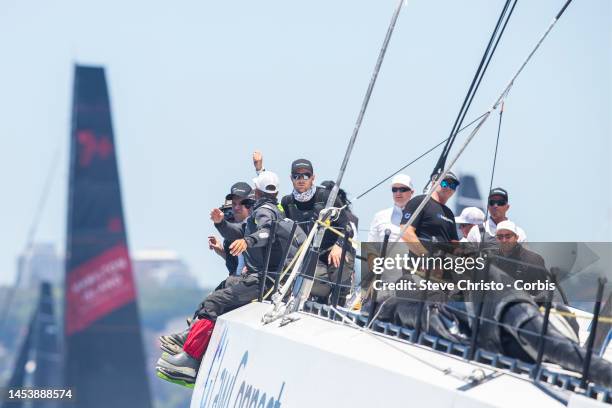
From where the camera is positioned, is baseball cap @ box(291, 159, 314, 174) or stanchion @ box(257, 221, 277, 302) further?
baseball cap @ box(291, 159, 314, 174)

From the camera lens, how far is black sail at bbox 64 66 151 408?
45312 millimetres

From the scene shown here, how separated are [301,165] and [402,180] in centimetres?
96

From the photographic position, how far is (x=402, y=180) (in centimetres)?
972

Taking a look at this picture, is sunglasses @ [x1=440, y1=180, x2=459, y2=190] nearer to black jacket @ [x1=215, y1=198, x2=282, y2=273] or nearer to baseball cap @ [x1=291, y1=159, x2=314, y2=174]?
black jacket @ [x1=215, y1=198, x2=282, y2=273]

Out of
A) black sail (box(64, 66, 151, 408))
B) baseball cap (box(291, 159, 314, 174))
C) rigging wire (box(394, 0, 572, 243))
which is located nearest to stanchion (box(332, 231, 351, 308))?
rigging wire (box(394, 0, 572, 243))

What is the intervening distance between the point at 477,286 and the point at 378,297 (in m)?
1.00

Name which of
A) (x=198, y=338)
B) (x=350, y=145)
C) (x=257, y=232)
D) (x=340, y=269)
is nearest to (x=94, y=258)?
(x=198, y=338)

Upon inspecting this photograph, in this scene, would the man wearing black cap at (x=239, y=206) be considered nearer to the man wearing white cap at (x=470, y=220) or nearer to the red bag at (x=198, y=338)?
the red bag at (x=198, y=338)

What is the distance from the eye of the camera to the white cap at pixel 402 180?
9.70m

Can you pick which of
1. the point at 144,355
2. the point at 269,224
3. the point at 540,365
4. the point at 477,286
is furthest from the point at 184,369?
the point at 144,355

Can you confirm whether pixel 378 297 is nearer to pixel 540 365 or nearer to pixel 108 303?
pixel 540 365

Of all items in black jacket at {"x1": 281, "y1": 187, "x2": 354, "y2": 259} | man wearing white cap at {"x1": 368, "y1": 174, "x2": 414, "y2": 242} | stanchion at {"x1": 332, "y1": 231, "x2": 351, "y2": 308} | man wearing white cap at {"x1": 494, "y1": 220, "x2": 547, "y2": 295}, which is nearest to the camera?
man wearing white cap at {"x1": 494, "y1": 220, "x2": 547, "y2": 295}

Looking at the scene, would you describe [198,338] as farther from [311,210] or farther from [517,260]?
[517,260]

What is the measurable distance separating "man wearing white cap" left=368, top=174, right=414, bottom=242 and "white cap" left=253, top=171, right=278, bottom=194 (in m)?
1.02
